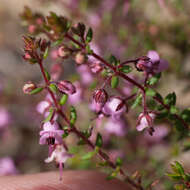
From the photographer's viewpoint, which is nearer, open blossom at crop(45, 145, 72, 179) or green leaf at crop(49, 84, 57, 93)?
green leaf at crop(49, 84, 57, 93)

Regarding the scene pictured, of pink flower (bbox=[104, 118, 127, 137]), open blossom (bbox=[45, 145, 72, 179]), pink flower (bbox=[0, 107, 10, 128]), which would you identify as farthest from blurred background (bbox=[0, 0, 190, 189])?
open blossom (bbox=[45, 145, 72, 179])

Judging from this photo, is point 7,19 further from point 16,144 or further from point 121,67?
point 121,67

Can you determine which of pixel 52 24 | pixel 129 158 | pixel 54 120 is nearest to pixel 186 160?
pixel 129 158

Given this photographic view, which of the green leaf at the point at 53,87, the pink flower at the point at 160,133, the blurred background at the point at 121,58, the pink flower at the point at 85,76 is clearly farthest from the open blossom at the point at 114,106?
the pink flower at the point at 160,133

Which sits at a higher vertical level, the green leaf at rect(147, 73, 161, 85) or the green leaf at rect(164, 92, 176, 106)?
the green leaf at rect(147, 73, 161, 85)

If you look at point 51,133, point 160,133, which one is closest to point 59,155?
point 51,133

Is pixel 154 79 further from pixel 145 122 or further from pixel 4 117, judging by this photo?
pixel 4 117

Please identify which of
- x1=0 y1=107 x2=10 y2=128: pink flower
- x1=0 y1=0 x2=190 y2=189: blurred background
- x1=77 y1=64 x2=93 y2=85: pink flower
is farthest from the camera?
x1=0 y1=107 x2=10 y2=128: pink flower

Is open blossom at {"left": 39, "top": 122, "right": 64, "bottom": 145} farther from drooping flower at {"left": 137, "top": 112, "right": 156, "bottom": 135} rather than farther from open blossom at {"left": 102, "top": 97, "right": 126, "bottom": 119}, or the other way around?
drooping flower at {"left": 137, "top": 112, "right": 156, "bottom": 135}
